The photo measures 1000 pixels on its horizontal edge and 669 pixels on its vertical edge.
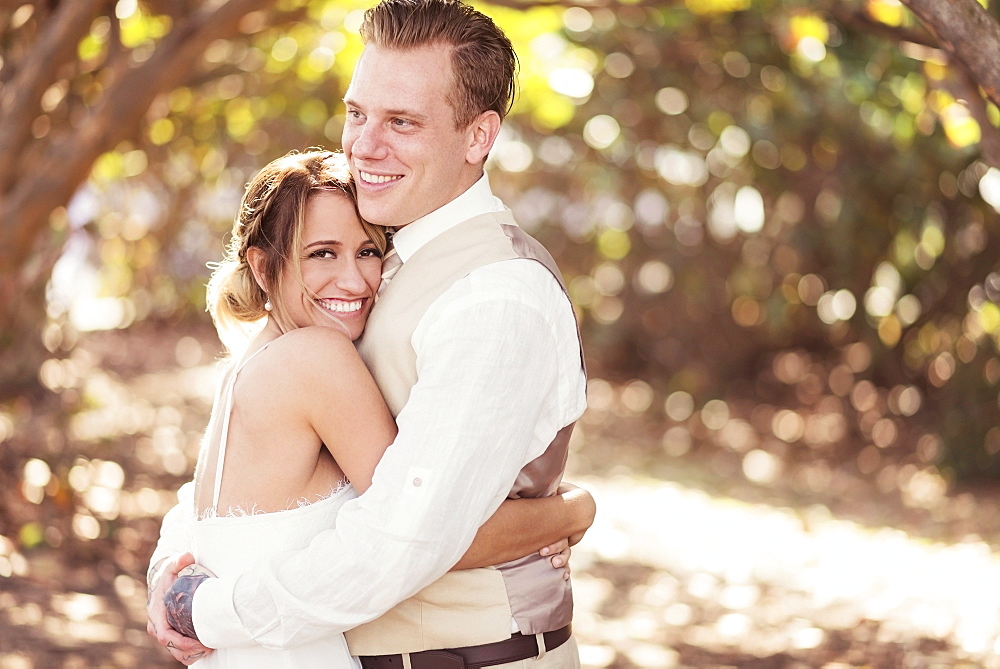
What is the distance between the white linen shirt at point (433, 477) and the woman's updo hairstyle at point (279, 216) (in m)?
0.44

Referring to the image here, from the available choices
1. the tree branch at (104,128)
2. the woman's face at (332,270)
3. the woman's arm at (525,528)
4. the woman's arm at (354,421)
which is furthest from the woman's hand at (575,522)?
the tree branch at (104,128)

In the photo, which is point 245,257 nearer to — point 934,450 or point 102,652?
point 102,652

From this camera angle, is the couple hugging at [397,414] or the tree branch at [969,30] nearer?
the couple hugging at [397,414]

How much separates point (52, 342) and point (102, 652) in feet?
9.52

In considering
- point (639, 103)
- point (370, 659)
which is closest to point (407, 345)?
point (370, 659)

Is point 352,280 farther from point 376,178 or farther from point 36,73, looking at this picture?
point 36,73

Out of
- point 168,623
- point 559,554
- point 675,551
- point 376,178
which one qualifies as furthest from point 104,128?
point 675,551

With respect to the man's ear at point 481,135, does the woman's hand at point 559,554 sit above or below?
below

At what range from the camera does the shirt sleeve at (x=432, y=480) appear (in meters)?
1.85

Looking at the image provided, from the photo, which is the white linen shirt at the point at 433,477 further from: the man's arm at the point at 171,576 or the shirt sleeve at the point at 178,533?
the shirt sleeve at the point at 178,533

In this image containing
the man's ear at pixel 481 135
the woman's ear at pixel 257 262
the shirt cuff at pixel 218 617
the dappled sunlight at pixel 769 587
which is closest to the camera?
the shirt cuff at pixel 218 617

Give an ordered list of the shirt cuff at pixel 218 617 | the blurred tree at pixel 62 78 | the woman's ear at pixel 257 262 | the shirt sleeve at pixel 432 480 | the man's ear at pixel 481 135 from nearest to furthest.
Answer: the shirt sleeve at pixel 432 480 < the shirt cuff at pixel 218 617 < the man's ear at pixel 481 135 < the woman's ear at pixel 257 262 < the blurred tree at pixel 62 78

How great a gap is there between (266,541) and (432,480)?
46 cm

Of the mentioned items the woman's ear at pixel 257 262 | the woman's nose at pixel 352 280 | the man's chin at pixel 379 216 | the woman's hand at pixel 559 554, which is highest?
the man's chin at pixel 379 216
